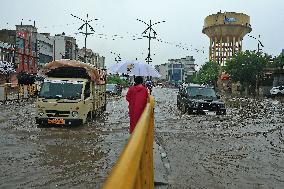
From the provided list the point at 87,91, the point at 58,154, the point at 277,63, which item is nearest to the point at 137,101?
the point at 58,154

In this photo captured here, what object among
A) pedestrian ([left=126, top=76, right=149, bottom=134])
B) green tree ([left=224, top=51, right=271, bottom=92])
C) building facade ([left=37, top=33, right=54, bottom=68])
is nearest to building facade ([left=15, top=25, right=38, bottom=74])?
building facade ([left=37, top=33, right=54, bottom=68])

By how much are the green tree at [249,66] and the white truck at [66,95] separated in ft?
155

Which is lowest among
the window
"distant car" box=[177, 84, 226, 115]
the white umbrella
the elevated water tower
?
"distant car" box=[177, 84, 226, 115]

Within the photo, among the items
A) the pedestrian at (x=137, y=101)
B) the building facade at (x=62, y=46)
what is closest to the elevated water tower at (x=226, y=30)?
the building facade at (x=62, y=46)

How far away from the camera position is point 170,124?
1700 cm

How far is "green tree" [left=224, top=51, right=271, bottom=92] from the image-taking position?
60625 millimetres

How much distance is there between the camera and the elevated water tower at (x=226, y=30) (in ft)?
349

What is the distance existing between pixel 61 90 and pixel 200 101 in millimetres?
8587

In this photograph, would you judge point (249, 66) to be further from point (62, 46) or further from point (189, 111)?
point (62, 46)

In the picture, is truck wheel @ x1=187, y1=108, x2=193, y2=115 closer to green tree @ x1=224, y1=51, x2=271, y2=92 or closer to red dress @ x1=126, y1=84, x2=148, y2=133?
red dress @ x1=126, y1=84, x2=148, y2=133

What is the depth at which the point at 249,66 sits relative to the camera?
200ft

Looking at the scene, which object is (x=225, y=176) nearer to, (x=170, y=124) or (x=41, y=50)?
(x=170, y=124)

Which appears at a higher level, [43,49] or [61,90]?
[43,49]

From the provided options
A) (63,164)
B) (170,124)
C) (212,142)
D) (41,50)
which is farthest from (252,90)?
(63,164)
